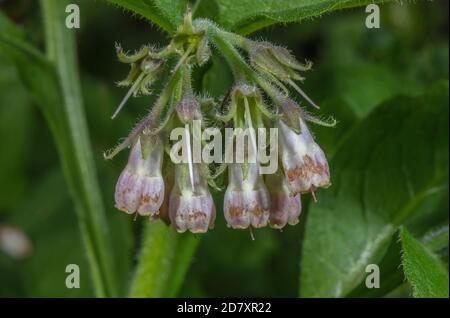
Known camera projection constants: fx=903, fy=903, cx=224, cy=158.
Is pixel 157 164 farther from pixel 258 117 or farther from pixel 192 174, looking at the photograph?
pixel 258 117

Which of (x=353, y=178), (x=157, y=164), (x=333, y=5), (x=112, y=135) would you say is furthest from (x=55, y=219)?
(x=333, y=5)

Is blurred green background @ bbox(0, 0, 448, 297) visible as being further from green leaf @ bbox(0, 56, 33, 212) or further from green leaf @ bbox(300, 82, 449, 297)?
green leaf @ bbox(300, 82, 449, 297)

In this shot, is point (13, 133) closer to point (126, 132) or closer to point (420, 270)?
point (126, 132)

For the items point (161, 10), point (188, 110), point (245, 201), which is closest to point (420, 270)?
point (245, 201)

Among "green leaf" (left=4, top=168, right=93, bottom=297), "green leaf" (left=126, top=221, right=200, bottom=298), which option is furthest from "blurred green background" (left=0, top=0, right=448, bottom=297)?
"green leaf" (left=126, top=221, right=200, bottom=298)

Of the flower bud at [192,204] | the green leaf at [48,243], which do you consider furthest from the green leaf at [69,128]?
the flower bud at [192,204]

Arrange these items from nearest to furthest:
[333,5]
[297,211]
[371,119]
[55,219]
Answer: [333,5] → [297,211] → [371,119] → [55,219]
